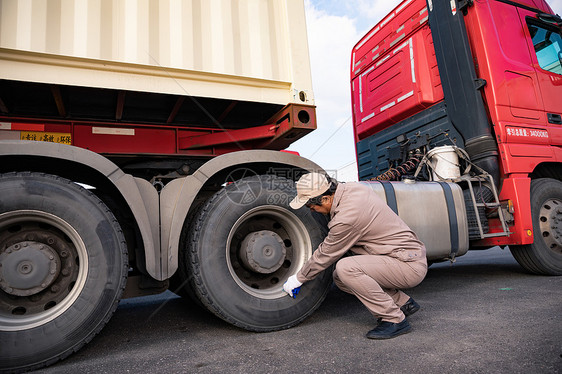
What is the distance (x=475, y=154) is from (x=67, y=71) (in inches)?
147

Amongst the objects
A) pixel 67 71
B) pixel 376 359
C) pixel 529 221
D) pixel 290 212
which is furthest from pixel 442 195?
pixel 67 71

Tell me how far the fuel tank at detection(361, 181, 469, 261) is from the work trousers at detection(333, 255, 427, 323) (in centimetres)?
72

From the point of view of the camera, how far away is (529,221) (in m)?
3.66

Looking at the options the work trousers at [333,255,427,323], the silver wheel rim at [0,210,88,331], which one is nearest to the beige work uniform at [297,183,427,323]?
the work trousers at [333,255,427,323]

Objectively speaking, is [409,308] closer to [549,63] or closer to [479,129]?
[479,129]

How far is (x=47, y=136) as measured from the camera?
2.56m

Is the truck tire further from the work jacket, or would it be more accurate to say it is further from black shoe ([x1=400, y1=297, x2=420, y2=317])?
black shoe ([x1=400, y1=297, x2=420, y2=317])

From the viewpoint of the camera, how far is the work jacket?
2.38 m

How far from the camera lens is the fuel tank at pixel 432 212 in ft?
10.3

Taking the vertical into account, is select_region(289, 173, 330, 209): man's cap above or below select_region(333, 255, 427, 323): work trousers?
above

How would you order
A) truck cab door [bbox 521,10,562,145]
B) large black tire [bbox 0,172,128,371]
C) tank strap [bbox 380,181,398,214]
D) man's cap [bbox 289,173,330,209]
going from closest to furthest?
large black tire [bbox 0,172,128,371]
man's cap [bbox 289,173,330,209]
tank strap [bbox 380,181,398,214]
truck cab door [bbox 521,10,562,145]

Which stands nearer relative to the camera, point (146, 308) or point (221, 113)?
point (221, 113)

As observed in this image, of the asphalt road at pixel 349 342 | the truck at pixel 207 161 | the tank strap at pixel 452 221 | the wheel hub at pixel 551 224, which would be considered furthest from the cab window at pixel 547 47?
the asphalt road at pixel 349 342

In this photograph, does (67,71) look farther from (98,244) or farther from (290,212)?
(290,212)
